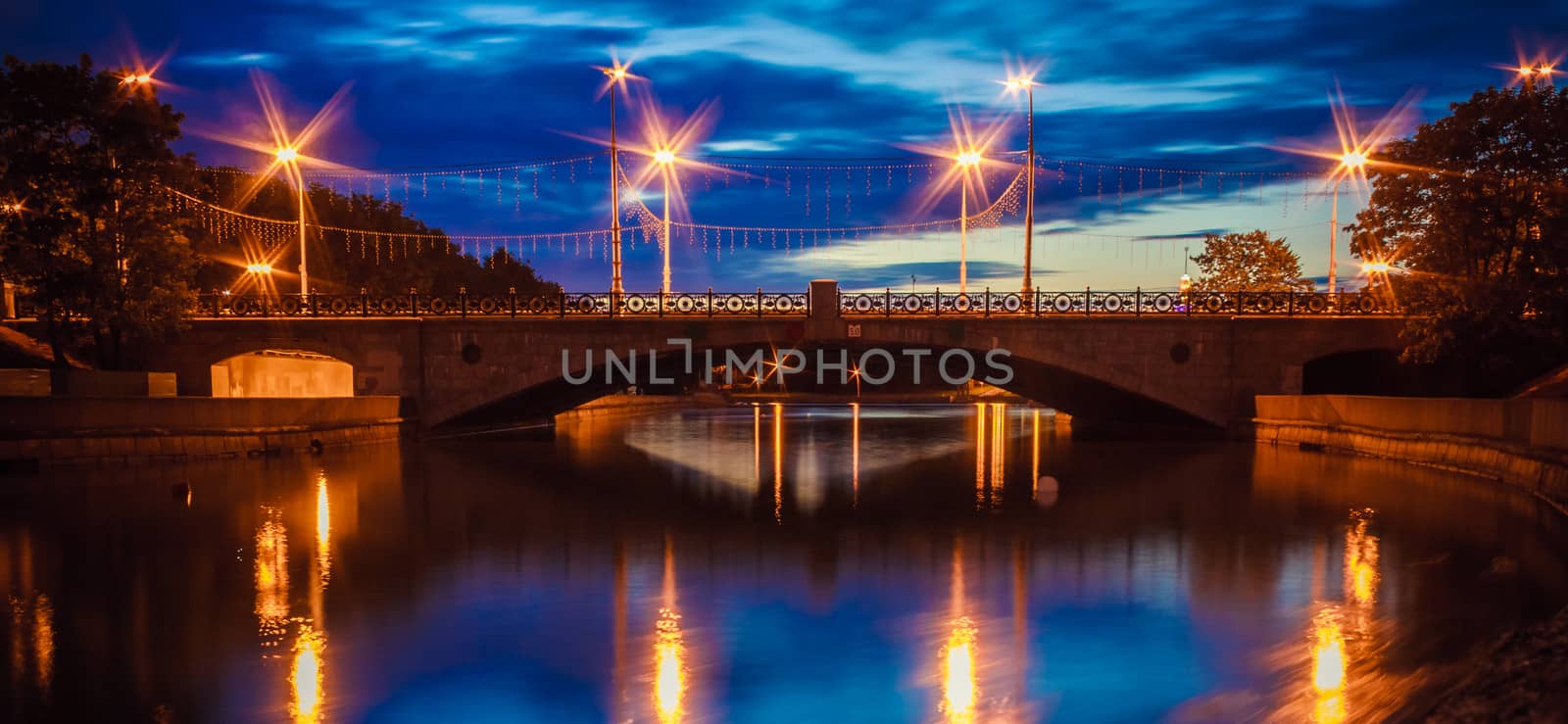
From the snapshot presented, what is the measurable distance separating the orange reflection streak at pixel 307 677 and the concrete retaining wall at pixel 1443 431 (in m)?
22.0

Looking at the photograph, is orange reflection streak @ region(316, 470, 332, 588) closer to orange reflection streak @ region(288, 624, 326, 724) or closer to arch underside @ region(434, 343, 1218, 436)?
orange reflection streak @ region(288, 624, 326, 724)

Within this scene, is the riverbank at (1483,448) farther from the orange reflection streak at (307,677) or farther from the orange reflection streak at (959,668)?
the orange reflection streak at (307,677)

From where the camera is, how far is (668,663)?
41.1 ft

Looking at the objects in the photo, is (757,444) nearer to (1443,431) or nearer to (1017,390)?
(1017,390)

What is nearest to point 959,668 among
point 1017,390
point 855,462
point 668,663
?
point 668,663

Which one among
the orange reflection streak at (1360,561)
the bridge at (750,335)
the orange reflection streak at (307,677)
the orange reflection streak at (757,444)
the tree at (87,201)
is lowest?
the orange reflection streak at (757,444)

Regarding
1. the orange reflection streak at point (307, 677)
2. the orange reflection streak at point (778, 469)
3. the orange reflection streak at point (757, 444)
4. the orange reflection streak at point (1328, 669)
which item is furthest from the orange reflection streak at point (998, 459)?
the orange reflection streak at point (307, 677)

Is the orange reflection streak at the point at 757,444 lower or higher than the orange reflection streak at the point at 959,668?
lower

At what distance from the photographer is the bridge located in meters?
40.7

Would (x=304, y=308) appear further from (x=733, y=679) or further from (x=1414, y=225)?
(x=1414, y=225)

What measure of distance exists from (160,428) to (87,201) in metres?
8.68

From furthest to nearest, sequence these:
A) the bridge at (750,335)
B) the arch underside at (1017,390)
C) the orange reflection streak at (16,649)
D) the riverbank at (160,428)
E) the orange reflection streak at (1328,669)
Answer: the arch underside at (1017,390), the bridge at (750,335), the riverbank at (160,428), the orange reflection streak at (16,649), the orange reflection streak at (1328,669)

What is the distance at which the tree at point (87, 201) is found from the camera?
1346 inches

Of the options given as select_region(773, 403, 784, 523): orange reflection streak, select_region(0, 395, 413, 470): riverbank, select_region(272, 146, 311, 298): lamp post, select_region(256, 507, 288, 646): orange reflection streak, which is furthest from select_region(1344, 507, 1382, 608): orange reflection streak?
select_region(272, 146, 311, 298): lamp post
